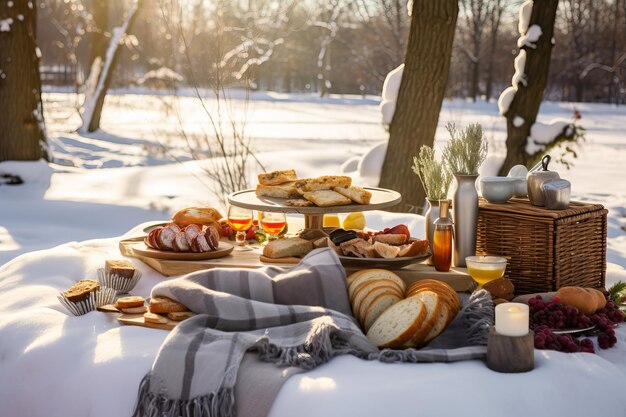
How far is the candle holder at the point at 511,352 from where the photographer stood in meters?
2.54

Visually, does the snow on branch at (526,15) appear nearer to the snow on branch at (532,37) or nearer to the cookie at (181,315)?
the snow on branch at (532,37)

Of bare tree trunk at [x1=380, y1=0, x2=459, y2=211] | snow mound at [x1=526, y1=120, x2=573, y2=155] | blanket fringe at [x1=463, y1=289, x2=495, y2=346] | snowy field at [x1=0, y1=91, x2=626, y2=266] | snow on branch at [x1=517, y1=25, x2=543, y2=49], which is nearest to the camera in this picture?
blanket fringe at [x1=463, y1=289, x2=495, y2=346]

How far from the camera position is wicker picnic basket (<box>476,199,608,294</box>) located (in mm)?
3480

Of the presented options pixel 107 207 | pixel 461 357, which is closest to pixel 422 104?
pixel 107 207

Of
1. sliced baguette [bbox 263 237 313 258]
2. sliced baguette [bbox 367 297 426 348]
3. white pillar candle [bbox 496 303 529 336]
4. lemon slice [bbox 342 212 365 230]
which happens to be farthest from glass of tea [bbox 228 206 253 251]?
white pillar candle [bbox 496 303 529 336]

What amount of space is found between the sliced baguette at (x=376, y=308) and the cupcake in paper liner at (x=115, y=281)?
3.72 feet

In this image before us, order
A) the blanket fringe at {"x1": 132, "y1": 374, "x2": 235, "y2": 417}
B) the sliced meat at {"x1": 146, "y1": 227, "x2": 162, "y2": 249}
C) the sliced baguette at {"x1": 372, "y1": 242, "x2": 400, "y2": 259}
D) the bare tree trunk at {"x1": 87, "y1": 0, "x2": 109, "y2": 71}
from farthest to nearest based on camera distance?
the bare tree trunk at {"x1": 87, "y1": 0, "x2": 109, "y2": 71}, the sliced meat at {"x1": 146, "y1": 227, "x2": 162, "y2": 249}, the sliced baguette at {"x1": 372, "y1": 242, "x2": 400, "y2": 259}, the blanket fringe at {"x1": 132, "y1": 374, "x2": 235, "y2": 417}

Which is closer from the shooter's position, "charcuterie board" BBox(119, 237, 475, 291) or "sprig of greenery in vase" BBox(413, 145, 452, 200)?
"charcuterie board" BBox(119, 237, 475, 291)

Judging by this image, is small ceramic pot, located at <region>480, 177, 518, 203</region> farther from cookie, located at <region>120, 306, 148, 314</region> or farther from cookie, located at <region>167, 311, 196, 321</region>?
cookie, located at <region>120, 306, 148, 314</region>

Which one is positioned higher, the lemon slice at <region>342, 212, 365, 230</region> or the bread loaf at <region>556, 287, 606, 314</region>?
the lemon slice at <region>342, 212, 365, 230</region>

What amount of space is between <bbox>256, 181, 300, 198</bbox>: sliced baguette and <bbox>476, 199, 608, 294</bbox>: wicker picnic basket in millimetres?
888

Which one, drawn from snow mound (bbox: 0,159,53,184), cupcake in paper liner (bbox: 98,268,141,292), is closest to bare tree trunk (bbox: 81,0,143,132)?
snow mound (bbox: 0,159,53,184)

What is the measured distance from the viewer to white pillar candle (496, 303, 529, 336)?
8.27 ft

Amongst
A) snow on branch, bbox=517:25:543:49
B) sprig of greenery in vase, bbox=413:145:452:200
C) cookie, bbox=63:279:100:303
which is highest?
snow on branch, bbox=517:25:543:49
